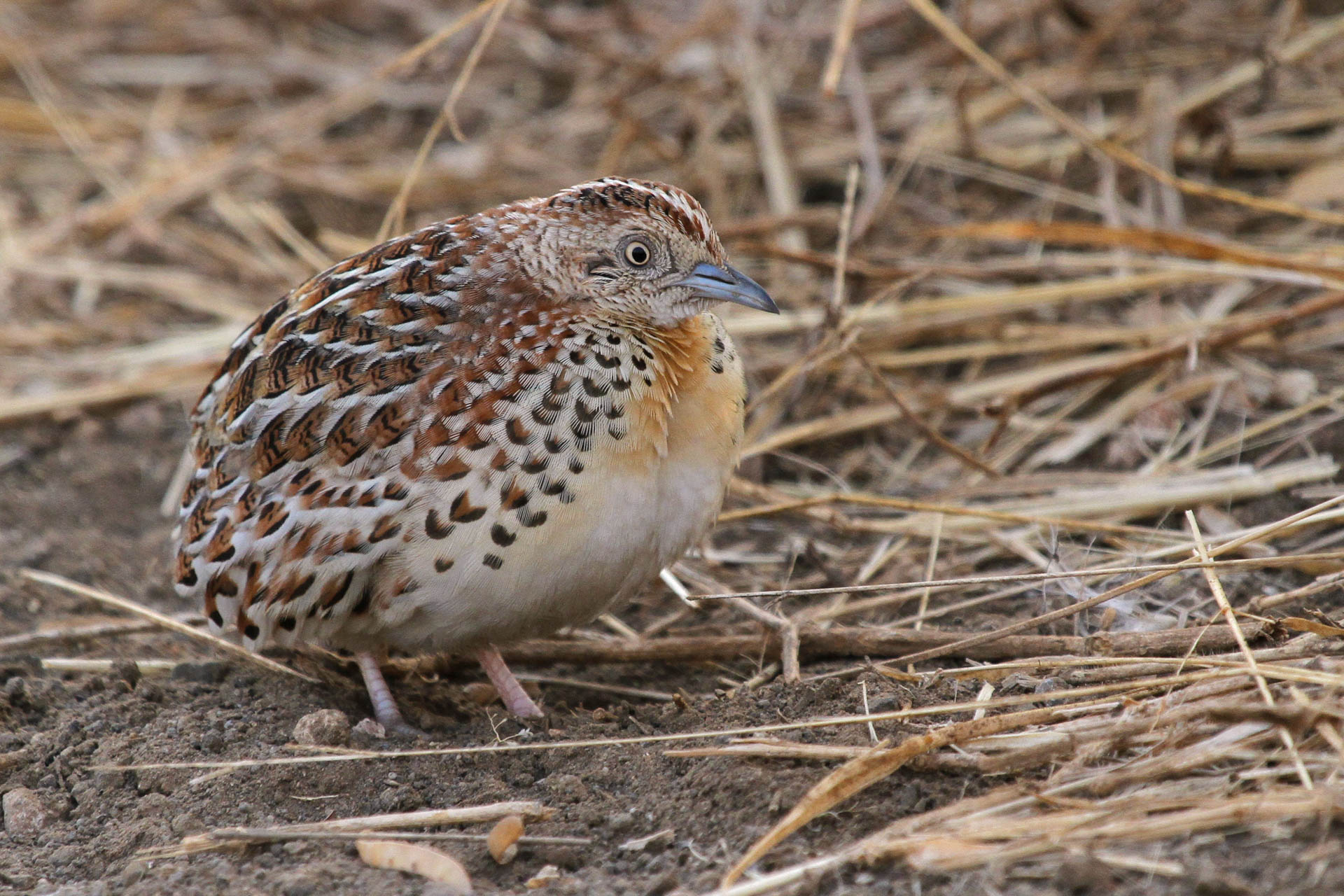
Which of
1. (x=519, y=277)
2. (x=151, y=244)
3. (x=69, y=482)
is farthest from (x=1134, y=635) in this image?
(x=151, y=244)

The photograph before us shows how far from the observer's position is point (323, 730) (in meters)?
3.65

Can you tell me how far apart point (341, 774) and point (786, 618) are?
1.36m

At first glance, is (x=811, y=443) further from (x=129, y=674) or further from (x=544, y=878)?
(x=544, y=878)

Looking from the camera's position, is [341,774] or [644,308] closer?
[341,774]

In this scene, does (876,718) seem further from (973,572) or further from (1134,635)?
(973,572)

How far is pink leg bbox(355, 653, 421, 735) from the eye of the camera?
394 cm

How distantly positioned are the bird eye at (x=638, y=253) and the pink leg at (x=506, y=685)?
1125 mm

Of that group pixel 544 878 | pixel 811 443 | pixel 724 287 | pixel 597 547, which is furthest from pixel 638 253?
pixel 811 443

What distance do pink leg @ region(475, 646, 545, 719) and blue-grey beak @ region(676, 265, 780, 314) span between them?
3.71 ft

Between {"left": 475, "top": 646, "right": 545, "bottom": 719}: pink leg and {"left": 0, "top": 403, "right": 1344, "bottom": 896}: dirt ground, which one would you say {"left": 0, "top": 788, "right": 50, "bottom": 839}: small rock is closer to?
{"left": 0, "top": 403, "right": 1344, "bottom": 896}: dirt ground

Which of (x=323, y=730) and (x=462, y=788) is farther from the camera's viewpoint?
(x=323, y=730)

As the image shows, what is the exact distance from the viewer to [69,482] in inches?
220

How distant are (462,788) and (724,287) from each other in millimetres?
1393

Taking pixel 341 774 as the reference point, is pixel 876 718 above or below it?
above
